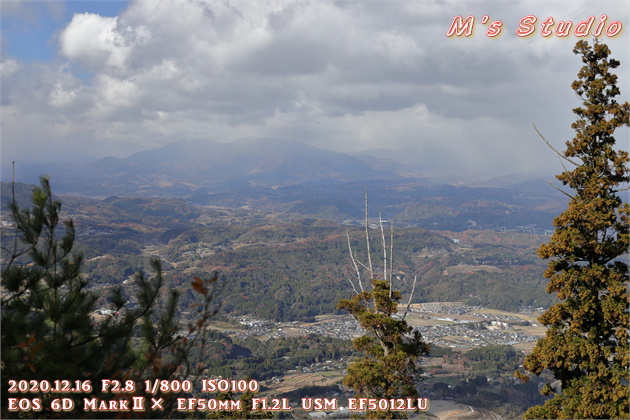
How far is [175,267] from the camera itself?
64.1 metres

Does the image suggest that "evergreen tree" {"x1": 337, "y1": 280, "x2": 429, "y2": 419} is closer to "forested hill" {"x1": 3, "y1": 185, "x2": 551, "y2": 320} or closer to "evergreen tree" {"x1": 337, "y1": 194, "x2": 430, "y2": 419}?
"evergreen tree" {"x1": 337, "y1": 194, "x2": 430, "y2": 419}

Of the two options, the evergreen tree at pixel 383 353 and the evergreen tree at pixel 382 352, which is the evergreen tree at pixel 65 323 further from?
the evergreen tree at pixel 383 353

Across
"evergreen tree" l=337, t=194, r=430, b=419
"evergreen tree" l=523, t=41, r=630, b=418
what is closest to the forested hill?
"evergreen tree" l=337, t=194, r=430, b=419

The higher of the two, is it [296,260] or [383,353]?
[383,353]

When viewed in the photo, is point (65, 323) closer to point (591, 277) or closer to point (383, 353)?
point (383, 353)

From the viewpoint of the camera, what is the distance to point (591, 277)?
559 centimetres

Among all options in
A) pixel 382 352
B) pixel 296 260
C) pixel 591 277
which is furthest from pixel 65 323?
pixel 296 260

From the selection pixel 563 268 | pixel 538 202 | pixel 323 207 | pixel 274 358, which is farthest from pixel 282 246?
pixel 538 202

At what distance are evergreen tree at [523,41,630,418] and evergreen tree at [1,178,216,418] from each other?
4146 mm

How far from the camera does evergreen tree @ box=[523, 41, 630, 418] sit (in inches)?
207

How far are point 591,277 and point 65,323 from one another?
18.2 feet

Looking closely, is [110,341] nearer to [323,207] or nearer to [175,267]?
[175,267]

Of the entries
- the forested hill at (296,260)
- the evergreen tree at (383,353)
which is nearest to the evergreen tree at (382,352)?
the evergreen tree at (383,353)

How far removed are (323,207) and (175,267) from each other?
79121mm
